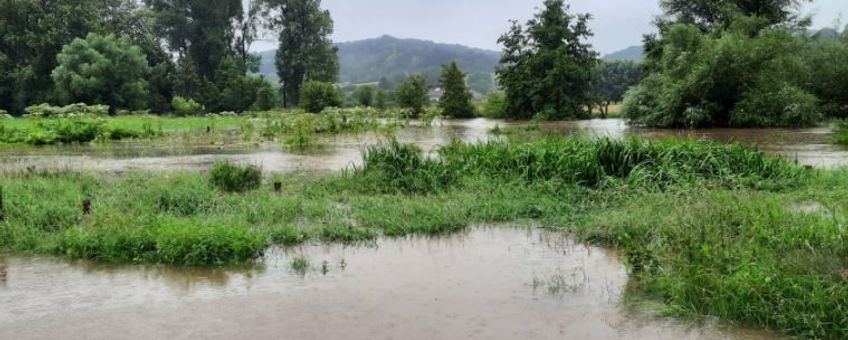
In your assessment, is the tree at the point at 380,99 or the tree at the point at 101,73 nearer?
the tree at the point at 101,73

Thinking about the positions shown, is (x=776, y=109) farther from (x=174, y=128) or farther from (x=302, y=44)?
(x=302, y=44)

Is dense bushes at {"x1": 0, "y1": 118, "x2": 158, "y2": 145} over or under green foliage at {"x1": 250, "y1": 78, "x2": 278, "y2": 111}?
under

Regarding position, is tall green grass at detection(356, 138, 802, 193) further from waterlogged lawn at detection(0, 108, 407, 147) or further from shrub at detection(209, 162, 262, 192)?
waterlogged lawn at detection(0, 108, 407, 147)

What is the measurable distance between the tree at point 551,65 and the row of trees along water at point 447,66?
75mm

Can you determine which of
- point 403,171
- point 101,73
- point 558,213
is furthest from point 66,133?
point 101,73

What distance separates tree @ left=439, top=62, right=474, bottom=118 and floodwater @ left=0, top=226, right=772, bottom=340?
34.6 meters

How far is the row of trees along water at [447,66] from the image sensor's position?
2405 centimetres

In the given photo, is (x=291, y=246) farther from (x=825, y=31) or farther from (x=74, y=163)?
(x=825, y=31)

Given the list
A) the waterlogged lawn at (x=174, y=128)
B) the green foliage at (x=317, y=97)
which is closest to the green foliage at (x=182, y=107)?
the green foliage at (x=317, y=97)

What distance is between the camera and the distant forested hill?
153500 millimetres

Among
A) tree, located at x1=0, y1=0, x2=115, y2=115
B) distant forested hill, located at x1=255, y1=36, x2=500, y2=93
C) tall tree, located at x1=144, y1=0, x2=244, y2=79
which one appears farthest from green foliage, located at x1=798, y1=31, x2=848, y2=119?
distant forested hill, located at x1=255, y1=36, x2=500, y2=93

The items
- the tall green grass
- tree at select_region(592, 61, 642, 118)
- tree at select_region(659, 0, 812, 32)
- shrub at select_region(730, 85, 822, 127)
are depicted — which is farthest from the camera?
tree at select_region(592, 61, 642, 118)

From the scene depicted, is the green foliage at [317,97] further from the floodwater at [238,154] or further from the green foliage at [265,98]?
the floodwater at [238,154]

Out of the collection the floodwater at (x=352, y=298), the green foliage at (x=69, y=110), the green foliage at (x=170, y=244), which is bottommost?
the floodwater at (x=352, y=298)
